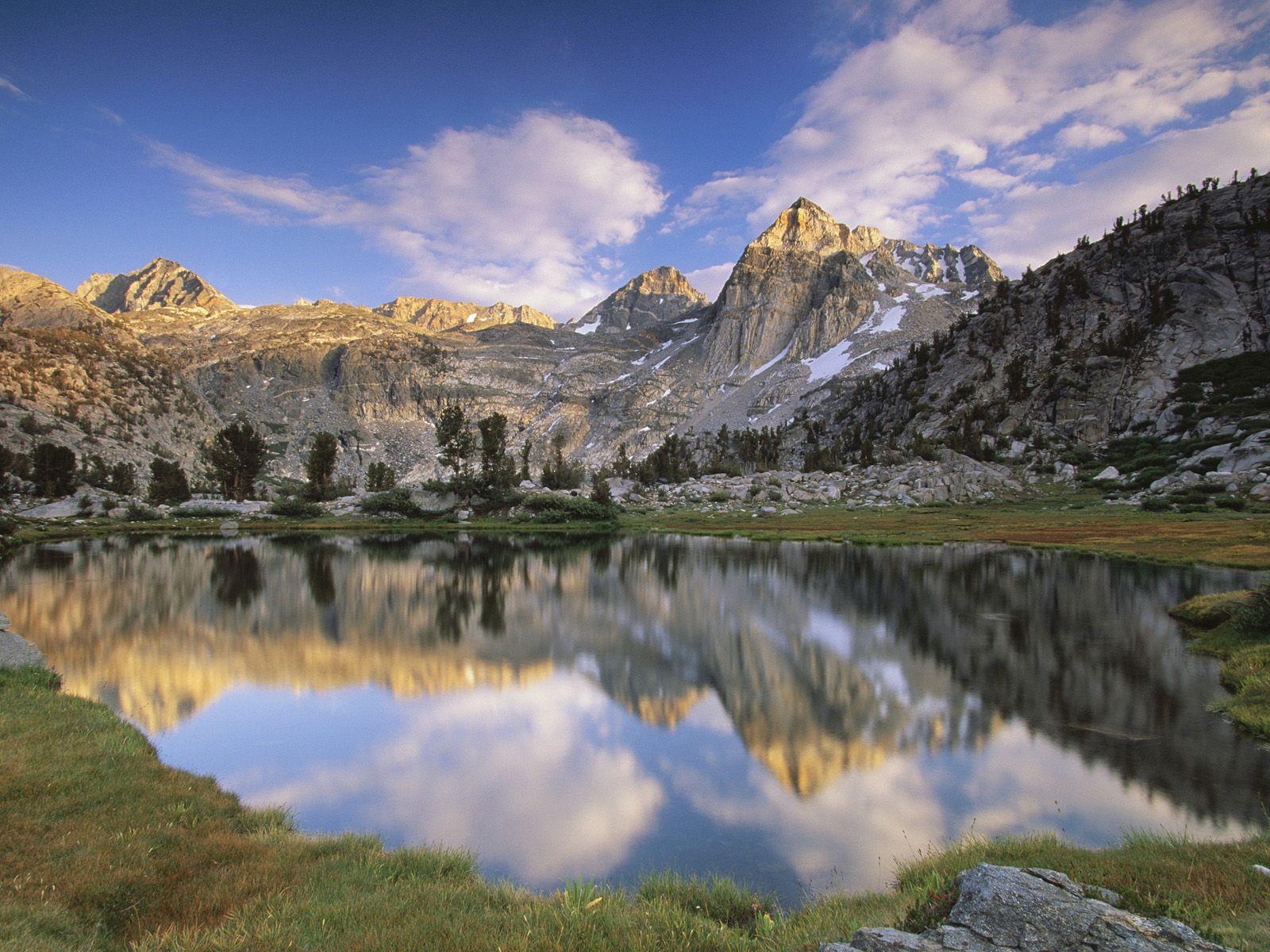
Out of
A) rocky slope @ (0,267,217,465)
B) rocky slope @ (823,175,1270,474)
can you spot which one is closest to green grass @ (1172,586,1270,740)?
rocky slope @ (823,175,1270,474)

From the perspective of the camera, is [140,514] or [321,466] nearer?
[140,514]

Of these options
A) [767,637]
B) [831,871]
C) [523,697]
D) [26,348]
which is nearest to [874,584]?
[767,637]

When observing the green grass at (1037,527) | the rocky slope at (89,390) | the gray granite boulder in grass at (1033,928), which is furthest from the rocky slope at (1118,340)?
the rocky slope at (89,390)

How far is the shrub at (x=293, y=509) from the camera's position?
75.3m

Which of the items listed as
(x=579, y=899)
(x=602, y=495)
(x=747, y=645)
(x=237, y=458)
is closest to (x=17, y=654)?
(x=579, y=899)

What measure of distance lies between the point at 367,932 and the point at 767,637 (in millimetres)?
17149

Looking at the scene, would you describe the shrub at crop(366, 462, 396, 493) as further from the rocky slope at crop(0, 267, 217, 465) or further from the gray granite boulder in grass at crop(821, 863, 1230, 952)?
the gray granite boulder in grass at crop(821, 863, 1230, 952)

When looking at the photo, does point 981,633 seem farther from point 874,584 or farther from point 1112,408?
point 1112,408

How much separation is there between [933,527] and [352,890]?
57.1 meters

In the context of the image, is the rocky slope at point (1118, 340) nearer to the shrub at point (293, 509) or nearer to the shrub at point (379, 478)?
the shrub at point (293, 509)

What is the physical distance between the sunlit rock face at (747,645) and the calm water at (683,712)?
104 millimetres

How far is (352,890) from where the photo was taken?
5953 mm

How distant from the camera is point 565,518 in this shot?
6812 centimetres

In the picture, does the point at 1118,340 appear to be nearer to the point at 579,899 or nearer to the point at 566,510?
the point at 566,510
